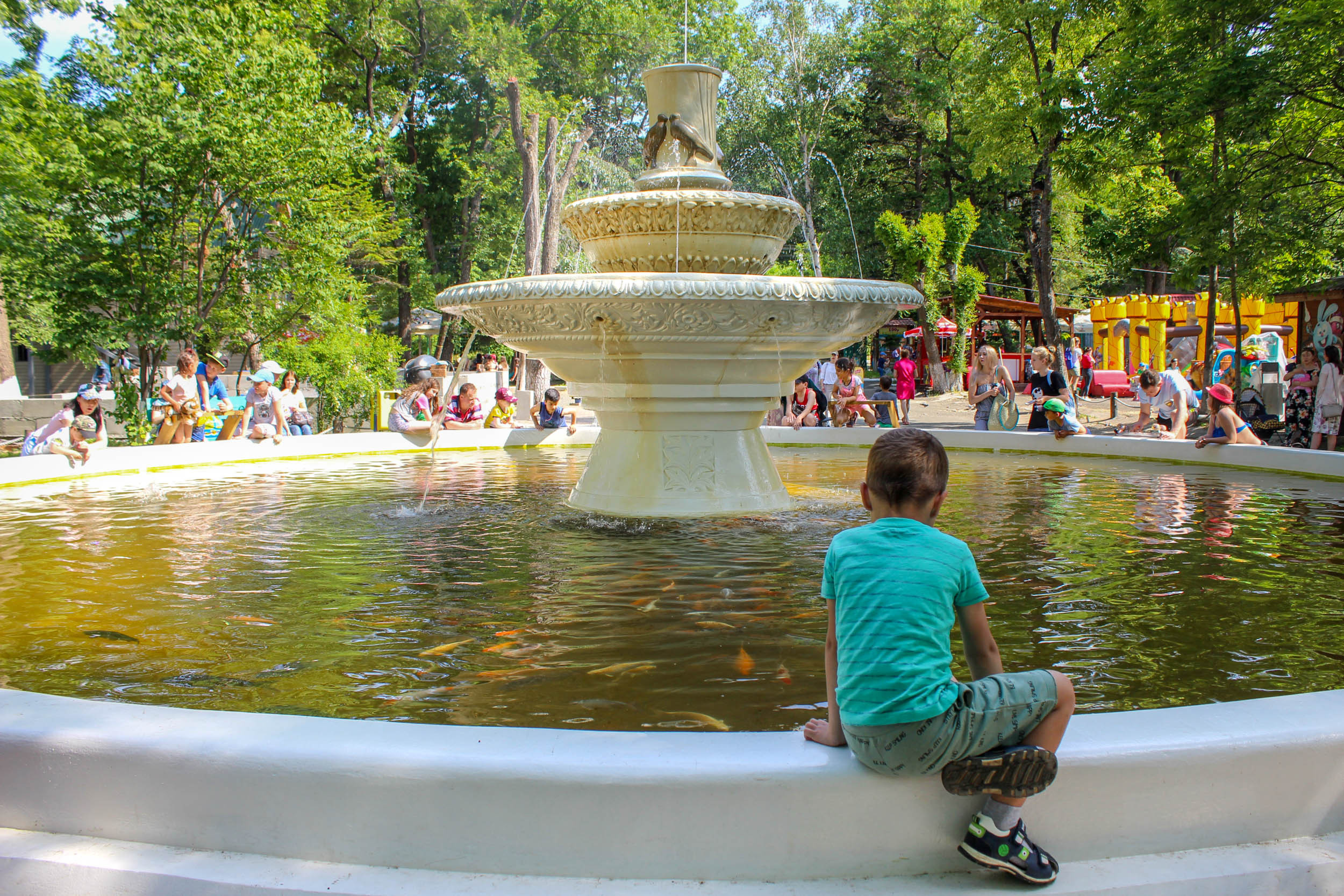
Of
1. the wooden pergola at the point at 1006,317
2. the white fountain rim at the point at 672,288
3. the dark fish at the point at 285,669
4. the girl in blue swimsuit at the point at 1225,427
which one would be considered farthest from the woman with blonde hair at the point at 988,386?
the wooden pergola at the point at 1006,317

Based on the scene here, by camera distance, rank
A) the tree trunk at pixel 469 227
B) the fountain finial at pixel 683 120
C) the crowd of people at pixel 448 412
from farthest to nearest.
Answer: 1. the tree trunk at pixel 469 227
2. the crowd of people at pixel 448 412
3. the fountain finial at pixel 683 120

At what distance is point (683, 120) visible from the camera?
8633mm

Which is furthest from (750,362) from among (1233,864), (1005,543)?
(1233,864)

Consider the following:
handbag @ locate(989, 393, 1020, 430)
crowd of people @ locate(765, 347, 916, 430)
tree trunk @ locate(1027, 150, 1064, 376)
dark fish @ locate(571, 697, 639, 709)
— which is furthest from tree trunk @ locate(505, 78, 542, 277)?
dark fish @ locate(571, 697, 639, 709)

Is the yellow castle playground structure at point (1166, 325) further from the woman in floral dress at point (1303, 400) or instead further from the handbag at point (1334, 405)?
the handbag at point (1334, 405)

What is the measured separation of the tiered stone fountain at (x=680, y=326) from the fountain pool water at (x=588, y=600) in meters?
0.47

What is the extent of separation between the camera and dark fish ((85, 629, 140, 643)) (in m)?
4.17

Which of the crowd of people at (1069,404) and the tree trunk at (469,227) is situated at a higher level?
the tree trunk at (469,227)

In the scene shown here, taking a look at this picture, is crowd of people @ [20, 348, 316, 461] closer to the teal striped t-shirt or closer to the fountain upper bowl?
the fountain upper bowl

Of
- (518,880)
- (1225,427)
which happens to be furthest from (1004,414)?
(518,880)

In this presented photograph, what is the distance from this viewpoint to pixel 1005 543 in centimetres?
617

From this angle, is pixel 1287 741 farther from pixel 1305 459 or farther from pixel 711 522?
pixel 1305 459

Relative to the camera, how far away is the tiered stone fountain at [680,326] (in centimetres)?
652

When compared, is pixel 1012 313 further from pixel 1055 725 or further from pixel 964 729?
pixel 964 729
